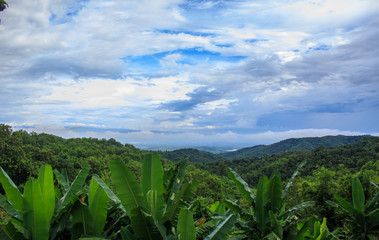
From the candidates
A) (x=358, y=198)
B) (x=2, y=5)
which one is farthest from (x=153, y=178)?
(x=2, y=5)

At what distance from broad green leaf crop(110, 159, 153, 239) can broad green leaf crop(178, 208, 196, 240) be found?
30cm

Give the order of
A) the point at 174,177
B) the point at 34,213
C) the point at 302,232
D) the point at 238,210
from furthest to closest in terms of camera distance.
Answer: the point at 238,210, the point at 174,177, the point at 302,232, the point at 34,213

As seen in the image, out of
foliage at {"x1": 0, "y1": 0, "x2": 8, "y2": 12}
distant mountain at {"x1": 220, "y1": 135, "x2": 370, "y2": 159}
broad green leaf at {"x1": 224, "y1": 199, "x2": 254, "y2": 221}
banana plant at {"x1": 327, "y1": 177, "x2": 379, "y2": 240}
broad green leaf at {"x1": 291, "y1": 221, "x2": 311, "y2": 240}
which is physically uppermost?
foliage at {"x1": 0, "y1": 0, "x2": 8, "y2": 12}

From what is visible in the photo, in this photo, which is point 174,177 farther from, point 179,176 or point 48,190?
point 48,190

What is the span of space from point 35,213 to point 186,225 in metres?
1.15

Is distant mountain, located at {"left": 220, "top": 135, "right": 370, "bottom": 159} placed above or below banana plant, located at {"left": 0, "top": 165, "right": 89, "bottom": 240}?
below

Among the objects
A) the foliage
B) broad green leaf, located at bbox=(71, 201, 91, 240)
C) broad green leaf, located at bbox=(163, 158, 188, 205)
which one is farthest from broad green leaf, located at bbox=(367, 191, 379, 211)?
the foliage

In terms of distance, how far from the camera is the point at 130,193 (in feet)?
6.26

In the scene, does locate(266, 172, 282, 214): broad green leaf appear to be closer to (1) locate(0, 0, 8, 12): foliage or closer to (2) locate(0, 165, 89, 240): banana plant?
(2) locate(0, 165, 89, 240): banana plant

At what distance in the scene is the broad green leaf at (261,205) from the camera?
8.21 ft

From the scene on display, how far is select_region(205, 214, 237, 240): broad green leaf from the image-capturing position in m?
1.90

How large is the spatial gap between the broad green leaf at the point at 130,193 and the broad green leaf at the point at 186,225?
299 millimetres

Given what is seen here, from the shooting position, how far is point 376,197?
3.87 meters

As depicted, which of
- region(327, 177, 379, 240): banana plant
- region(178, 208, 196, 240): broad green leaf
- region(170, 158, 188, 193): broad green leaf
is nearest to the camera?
region(178, 208, 196, 240): broad green leaf
